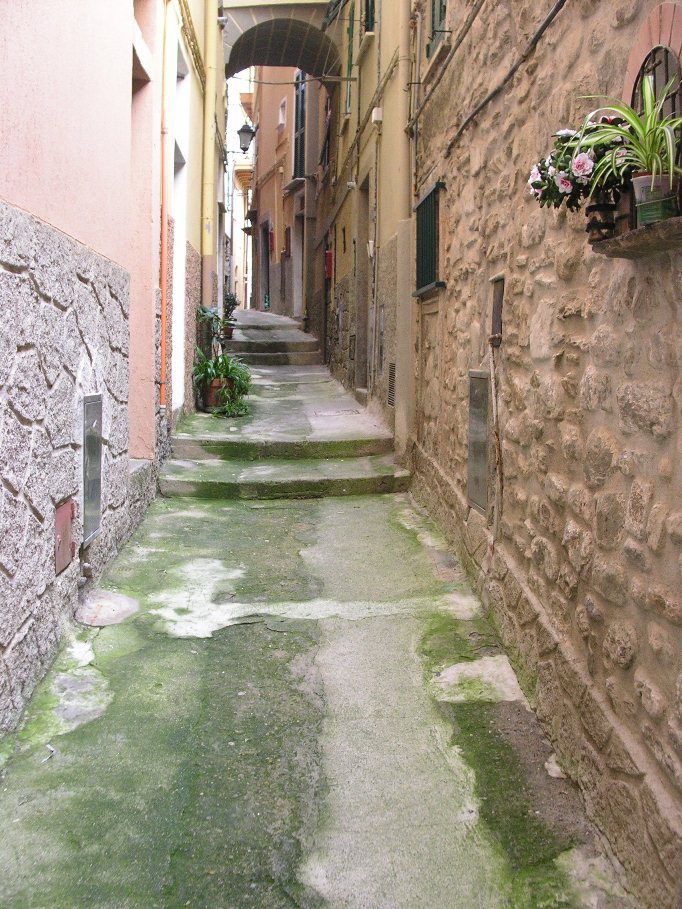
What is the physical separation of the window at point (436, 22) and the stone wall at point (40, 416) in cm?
274

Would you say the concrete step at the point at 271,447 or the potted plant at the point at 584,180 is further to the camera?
the concrete step at the point at 271,447

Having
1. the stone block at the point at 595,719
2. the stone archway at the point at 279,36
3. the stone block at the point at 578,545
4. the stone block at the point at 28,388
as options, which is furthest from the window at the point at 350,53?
the stone block at the point at 595,719

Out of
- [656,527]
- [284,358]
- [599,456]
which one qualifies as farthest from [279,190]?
[656,527]

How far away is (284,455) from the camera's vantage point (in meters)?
7.11

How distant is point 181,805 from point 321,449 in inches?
189

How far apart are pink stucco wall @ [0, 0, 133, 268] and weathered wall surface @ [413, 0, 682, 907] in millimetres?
1800

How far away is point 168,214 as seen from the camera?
256 inches

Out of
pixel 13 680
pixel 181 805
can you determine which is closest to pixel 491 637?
pixel 181 805

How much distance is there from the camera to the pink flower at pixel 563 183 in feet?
7.20

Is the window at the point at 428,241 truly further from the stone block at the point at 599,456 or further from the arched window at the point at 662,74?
the arched window at the point at 662,74

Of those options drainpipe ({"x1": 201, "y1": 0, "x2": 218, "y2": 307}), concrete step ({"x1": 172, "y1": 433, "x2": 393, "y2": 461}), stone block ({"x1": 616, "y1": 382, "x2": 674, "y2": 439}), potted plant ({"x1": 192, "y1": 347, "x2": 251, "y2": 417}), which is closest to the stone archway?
drainpipe ({"x1": 201, "y1": 0, "x2": 218, "y2": 307})

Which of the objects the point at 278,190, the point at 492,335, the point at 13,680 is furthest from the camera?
the point at 278,190

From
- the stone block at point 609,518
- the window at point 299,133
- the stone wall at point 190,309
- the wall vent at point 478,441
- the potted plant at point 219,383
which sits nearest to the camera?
the stone block at point 609,518

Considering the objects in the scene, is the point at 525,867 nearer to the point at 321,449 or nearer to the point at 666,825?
the point at 666,825
